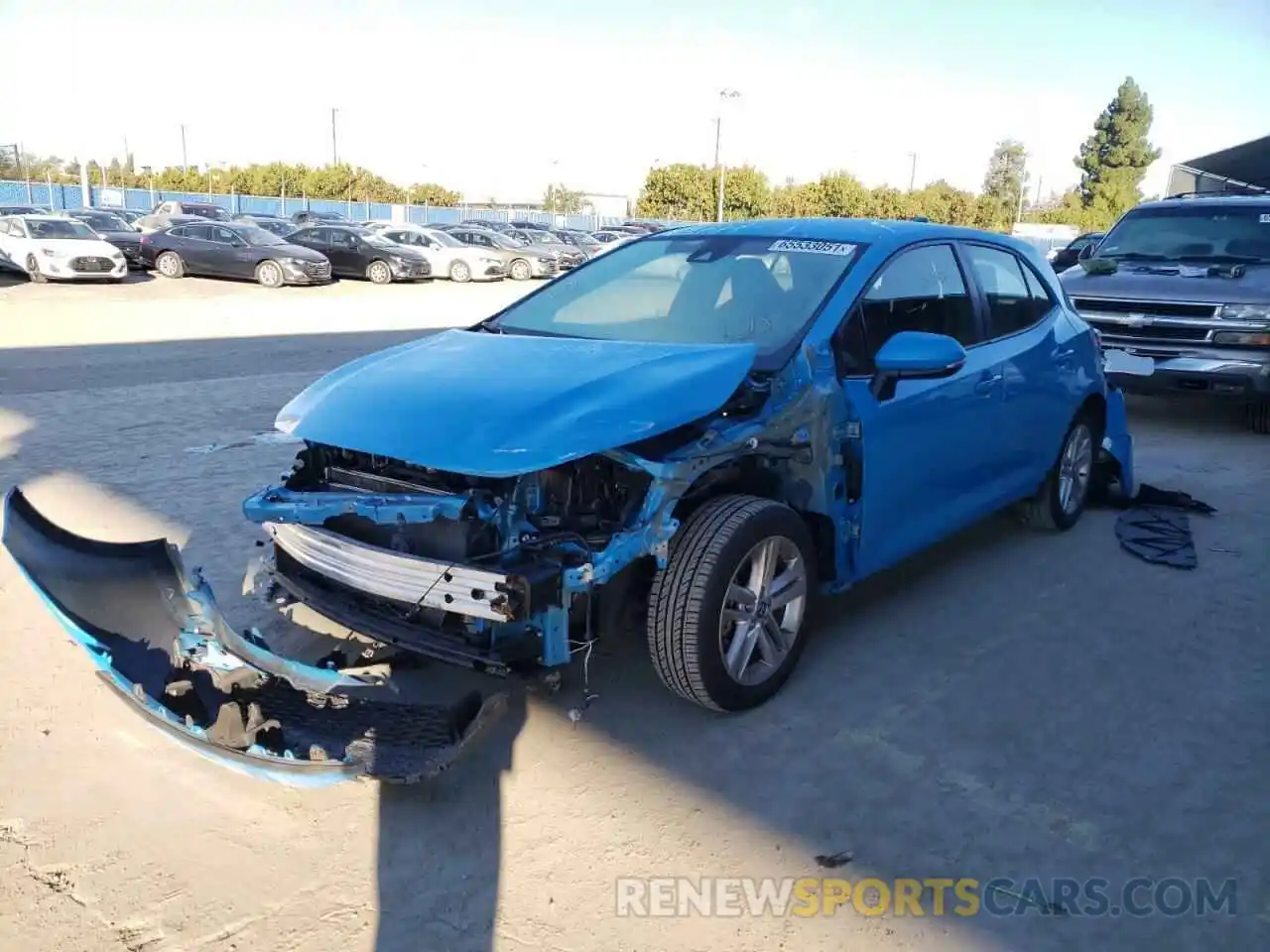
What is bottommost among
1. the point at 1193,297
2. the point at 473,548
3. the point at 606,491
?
the point at 473,548

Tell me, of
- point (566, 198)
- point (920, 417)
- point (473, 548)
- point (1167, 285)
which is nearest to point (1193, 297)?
point (1167, 285)

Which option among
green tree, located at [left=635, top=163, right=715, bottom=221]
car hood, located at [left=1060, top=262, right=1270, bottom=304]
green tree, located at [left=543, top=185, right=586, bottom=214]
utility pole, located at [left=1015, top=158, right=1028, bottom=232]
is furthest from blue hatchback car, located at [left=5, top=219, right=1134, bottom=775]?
green tree, located at [left=543, top=185, right=586, bottom=214]

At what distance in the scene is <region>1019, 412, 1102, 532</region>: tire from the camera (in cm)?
559

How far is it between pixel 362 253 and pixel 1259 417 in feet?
72.9

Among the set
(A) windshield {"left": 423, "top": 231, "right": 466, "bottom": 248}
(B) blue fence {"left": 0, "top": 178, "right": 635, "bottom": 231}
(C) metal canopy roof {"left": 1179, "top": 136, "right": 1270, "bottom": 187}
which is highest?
(C) metal canopy roof {"left": 1179, "top": 136, "right": 1270, "bottom": 187}

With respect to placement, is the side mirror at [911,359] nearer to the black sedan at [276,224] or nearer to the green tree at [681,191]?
the black sedan at [276,224]

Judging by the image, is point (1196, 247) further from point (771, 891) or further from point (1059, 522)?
point (771, 891)

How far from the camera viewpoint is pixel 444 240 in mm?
28375

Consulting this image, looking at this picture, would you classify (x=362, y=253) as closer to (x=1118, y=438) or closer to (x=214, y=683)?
(x=1118, y=438)

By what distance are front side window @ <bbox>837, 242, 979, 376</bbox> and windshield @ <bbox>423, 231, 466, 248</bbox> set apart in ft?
81.7

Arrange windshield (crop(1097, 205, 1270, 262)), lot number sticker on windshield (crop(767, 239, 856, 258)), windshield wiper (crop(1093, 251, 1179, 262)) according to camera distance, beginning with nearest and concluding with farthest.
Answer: lot number sticker on windshield (crop(767, 239, 856, 258))
windshield (crop(1097, 205, 1270, 262))
windshield wiper (crop(1093, 251, 1179, 262))

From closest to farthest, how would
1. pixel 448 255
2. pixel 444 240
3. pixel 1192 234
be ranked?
pixel 1192 234, pixel 448 255, pixel 444 240

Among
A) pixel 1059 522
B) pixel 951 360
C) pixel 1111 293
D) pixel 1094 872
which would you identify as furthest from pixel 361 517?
pixel 1111 293

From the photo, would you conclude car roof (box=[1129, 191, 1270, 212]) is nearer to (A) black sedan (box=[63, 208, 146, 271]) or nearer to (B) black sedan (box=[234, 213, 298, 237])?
(A) black sedan (box=[63, 208, 146, 271])
